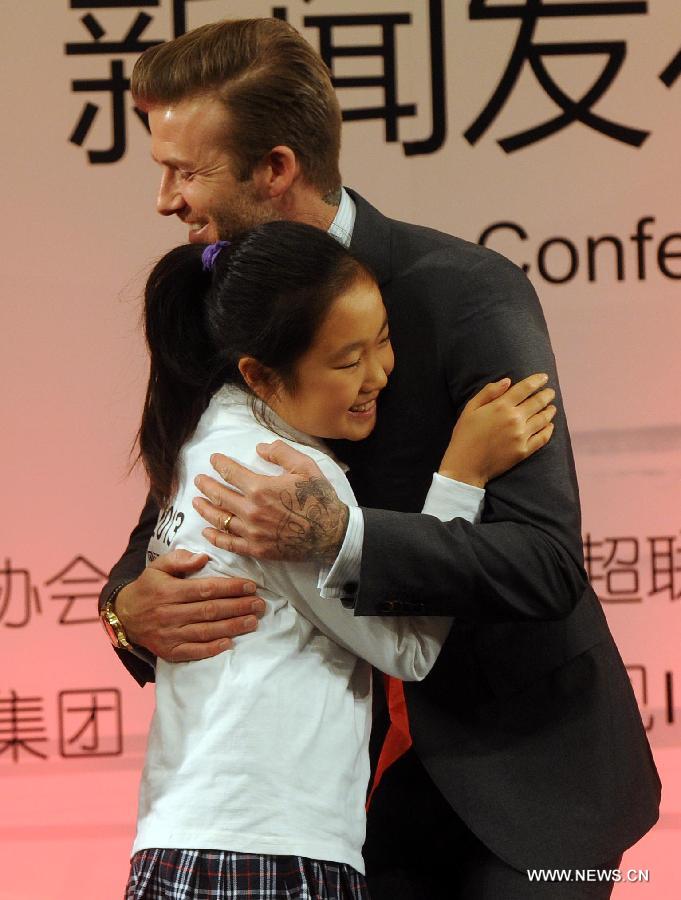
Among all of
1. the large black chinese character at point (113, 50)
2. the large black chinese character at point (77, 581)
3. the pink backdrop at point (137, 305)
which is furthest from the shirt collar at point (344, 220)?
the large black chinese character at point (77, 581)

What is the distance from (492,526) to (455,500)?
0.06 m

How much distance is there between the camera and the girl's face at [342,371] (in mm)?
1524

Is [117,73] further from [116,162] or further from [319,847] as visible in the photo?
[319,847]

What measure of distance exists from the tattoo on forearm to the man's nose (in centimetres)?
54

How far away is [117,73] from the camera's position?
9.41ft

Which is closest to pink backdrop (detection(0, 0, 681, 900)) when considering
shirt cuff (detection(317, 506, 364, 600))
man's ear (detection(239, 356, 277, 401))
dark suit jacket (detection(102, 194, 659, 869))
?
dark suit jacket (detection(102, 194, 659, 869))

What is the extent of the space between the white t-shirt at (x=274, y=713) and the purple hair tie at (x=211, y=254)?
0.60 feet

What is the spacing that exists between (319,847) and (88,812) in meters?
1.79

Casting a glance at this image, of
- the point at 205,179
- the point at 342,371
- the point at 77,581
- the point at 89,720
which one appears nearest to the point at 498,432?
the point at 342,371

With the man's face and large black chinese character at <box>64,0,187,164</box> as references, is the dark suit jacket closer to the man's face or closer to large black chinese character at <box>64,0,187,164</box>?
the man's face

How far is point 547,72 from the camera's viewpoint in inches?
114

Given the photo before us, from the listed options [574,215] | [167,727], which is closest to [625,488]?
[574,215]

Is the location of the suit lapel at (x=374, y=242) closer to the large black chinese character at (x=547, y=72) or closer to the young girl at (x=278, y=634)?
the young girl at (x=278, y=634)

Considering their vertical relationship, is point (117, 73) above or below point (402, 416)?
above
